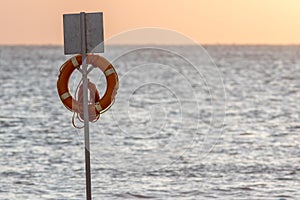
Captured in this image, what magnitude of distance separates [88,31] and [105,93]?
1376mm

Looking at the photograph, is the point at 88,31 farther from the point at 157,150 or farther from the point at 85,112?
the point at 157,150

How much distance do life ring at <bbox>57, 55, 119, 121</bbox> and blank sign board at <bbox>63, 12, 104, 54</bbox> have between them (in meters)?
0.85

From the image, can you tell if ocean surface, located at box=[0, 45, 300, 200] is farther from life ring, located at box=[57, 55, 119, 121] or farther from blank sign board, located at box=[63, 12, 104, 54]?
blank sign board, located at box=[63, 12, 104, 54]

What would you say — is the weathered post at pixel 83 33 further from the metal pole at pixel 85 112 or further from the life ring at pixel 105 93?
the life ring at pixel 105 93

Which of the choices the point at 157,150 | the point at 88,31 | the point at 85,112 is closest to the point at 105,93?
the point at 85,112

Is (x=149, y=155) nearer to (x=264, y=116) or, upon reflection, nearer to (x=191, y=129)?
(x=191, y=129)

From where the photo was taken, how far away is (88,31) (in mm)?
12945

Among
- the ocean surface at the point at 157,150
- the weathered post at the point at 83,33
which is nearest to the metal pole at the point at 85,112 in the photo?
the weathered post at the point at 83,33

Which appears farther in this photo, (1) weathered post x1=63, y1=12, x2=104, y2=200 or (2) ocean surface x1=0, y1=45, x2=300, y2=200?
(2) ocean surface x1=0, y1=45, x2=300, y2=200

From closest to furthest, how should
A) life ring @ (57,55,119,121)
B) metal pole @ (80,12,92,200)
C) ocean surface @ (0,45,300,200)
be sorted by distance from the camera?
metal pole @ (80,12,92,200), life ring @ (57,55,119,121), ocean surface @ (0,45,300,200)

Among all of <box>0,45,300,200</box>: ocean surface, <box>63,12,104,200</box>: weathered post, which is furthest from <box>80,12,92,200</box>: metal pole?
<box>0,45,300,200</box>: ocean surface

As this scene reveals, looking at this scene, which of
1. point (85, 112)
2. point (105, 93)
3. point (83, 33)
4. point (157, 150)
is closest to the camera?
point (83, 33)

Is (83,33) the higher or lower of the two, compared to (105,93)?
higher

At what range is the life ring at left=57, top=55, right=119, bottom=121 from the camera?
13.9 metres
